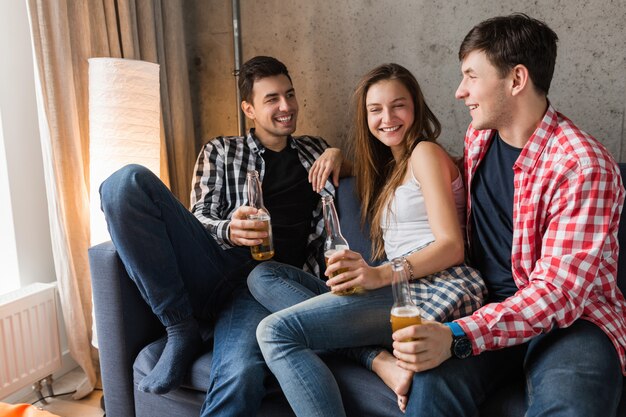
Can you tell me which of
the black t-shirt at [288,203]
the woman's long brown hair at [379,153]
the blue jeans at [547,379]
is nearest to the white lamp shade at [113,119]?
the black t-shirt at [288,203]

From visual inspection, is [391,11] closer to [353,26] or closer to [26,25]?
[353,26]

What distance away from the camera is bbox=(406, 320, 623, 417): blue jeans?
124cm

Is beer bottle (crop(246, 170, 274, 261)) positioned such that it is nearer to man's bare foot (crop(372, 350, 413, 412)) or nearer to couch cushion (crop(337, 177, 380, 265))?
couch cushion (crop(337, 177, 380, 265))

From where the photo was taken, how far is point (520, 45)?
4.97ft

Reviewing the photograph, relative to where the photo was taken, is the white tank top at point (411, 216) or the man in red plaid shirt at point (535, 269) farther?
the white tank top at point (411, 216)

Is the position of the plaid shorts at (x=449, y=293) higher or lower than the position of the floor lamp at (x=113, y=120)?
lower

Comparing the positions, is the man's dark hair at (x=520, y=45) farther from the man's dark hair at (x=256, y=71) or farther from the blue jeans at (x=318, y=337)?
the man's dark hair at (x=256, y=71)

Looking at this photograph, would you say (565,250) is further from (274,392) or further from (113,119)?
(113,119)

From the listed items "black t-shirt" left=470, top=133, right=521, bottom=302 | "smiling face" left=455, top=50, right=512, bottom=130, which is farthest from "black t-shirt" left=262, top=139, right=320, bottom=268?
"smiling face" left=455, top=50, right=512, bottom=130

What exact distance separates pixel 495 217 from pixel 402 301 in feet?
1.59

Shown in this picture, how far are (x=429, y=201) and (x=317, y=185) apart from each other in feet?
1.73

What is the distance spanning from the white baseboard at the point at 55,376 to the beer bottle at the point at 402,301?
5.57 feet

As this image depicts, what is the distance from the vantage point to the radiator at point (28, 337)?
6.97 ft

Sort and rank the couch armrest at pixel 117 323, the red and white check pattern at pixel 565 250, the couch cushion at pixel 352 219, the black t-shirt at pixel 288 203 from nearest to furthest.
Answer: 1. the red and white check pattern at pixel 565 250
2. the couch armrest at pixel 117 323
3. the couch cushion at pixel 352 219
4. the black t-shirt at pixel 288 203
